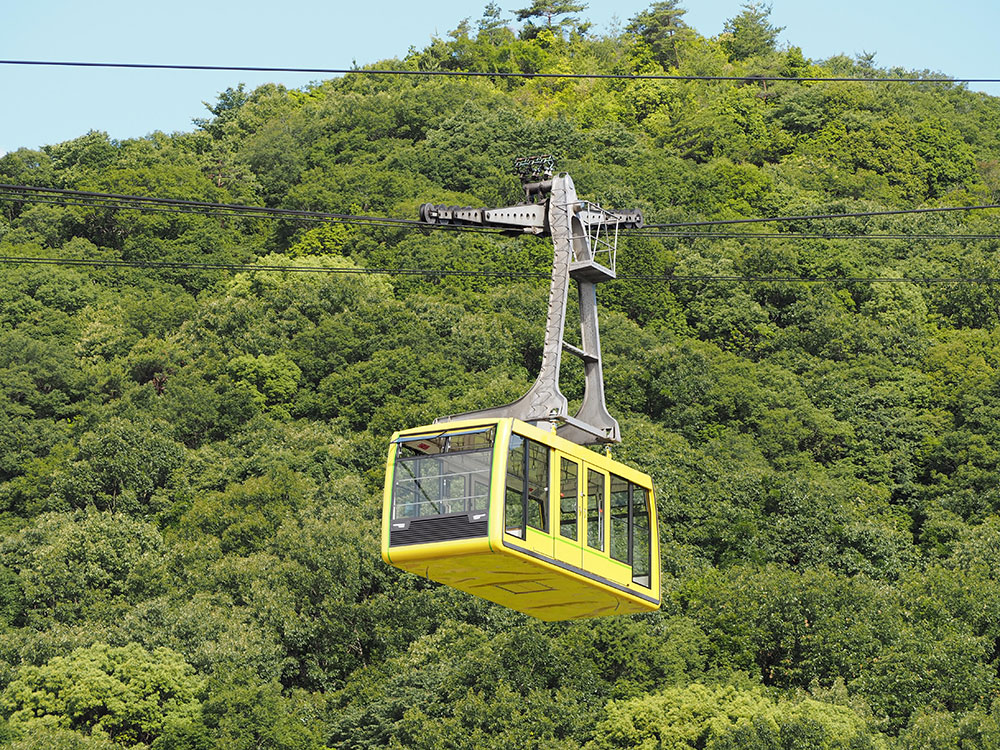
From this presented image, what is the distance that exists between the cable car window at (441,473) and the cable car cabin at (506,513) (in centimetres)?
1

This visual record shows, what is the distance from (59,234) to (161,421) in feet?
95.3

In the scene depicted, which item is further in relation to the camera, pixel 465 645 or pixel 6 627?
pixel 6 627

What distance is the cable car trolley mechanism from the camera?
800 inches

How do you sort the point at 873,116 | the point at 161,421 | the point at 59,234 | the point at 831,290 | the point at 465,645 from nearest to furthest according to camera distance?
the point at 465,645, the point at 161,421, the point at 831,290, the point at 59,234, the point at 873,116

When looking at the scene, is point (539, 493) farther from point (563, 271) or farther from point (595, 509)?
point (563, 271)

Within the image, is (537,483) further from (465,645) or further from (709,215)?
(709,215)

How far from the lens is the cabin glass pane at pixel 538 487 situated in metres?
20.5

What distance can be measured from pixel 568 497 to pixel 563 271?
3481 millimetres

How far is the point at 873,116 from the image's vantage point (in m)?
114

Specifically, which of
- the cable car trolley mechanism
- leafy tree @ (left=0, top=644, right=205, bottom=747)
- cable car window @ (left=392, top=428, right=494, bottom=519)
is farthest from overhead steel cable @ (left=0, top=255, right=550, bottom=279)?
leafy tree @ (left=0, top=644, right=205, bottom=747)

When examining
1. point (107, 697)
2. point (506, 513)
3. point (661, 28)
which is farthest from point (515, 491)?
point (661, 28)

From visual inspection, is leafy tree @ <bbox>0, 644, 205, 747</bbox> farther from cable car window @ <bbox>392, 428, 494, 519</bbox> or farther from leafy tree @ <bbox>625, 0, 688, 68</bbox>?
leafy tree @ <bbox>625, 0, 688, 68</bbox>

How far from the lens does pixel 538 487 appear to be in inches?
812

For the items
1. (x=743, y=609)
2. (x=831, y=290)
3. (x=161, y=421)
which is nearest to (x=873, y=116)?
(x=831, y=290)
